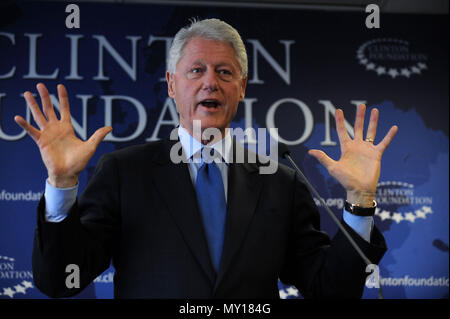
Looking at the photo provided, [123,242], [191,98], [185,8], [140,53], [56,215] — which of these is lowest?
[123,242]

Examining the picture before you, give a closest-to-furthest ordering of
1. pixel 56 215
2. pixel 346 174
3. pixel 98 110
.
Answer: pixel 56 215 → pixel 346 174 → pixel 98 110

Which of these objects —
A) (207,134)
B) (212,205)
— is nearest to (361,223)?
(212,205)

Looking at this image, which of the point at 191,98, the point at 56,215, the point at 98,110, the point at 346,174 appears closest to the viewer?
the point at 56,215

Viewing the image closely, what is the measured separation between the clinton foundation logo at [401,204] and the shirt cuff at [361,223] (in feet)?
7.66

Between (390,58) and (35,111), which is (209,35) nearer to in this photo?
(35,111)

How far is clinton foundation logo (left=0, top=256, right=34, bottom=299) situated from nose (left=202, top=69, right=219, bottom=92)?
7.87 ft

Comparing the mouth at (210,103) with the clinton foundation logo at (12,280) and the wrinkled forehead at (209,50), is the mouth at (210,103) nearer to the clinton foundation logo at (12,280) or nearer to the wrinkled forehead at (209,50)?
the wrinkled forehead at (209,50)

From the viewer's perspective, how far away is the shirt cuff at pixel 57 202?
1.01 meters

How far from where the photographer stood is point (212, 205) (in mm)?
1232

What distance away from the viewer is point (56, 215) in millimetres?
1023

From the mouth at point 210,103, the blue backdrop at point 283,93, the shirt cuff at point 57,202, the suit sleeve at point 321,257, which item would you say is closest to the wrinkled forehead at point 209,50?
the mouth at point 210,103

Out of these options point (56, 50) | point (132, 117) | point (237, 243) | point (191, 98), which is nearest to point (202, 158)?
point (191, 98)

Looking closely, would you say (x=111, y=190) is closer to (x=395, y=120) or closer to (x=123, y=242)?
(x=123, y=242)

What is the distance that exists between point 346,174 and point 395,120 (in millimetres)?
2526
